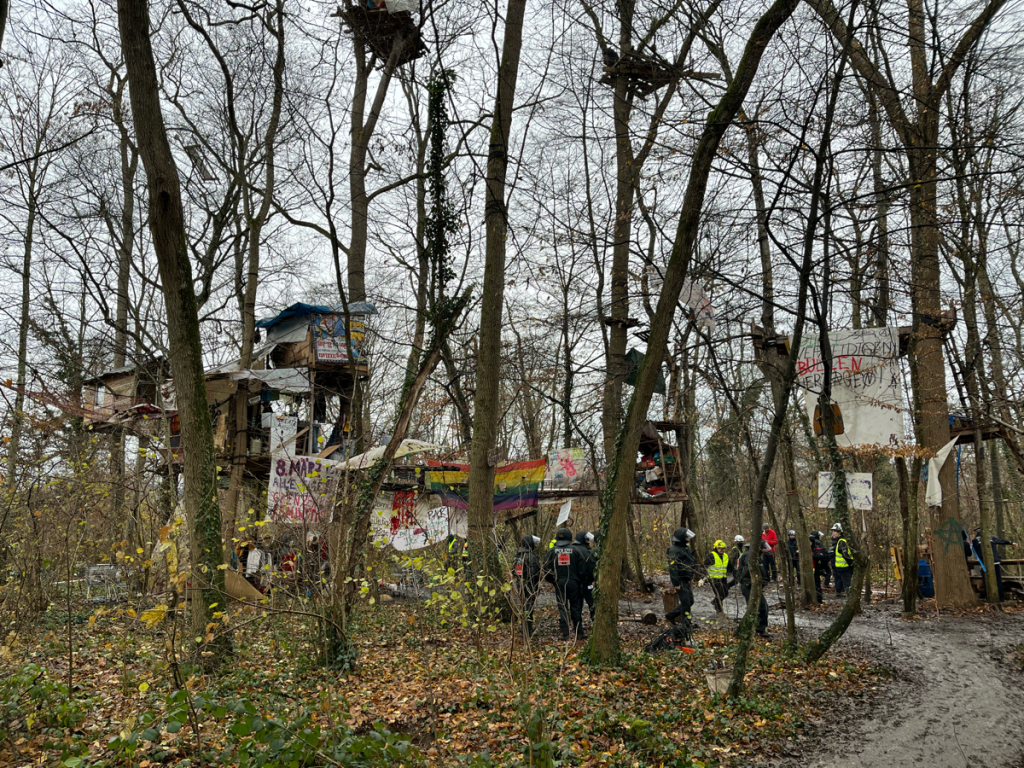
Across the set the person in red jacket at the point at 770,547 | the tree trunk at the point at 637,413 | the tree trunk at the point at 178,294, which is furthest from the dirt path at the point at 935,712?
the tree trunk at the point at 178,294

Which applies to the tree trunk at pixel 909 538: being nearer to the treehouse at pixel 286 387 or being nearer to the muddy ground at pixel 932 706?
the muddy ground at pixel 932 706

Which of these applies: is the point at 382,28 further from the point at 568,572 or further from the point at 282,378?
the point at 568,572

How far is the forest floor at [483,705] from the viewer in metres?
5.02

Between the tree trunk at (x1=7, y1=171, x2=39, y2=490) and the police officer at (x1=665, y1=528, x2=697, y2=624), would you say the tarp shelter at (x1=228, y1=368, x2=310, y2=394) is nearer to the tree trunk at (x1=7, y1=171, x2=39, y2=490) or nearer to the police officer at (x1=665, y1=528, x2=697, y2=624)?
the tree trunk at (x1=7, y1=171, x2=39, y2=490)

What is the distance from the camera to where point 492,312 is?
471 inches

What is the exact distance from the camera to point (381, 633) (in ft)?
37.9

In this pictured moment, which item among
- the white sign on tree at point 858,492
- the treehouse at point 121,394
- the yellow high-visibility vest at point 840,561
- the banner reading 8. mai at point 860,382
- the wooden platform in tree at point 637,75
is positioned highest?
the wooden platform in tree at point 637,75

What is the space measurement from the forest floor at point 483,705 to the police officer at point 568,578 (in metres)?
0.50

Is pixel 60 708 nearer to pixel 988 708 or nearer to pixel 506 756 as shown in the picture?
pixel 506 756

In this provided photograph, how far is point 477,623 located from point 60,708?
4268 millimetres

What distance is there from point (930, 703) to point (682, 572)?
3.85 metres

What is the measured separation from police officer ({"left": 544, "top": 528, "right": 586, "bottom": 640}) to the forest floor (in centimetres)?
50

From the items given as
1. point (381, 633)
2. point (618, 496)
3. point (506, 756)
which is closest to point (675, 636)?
point (618, 496)

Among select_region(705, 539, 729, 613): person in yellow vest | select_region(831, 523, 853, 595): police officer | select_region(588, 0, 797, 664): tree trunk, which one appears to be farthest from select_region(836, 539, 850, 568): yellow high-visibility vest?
select_region(588, 0, 797, 664): tree trunk
